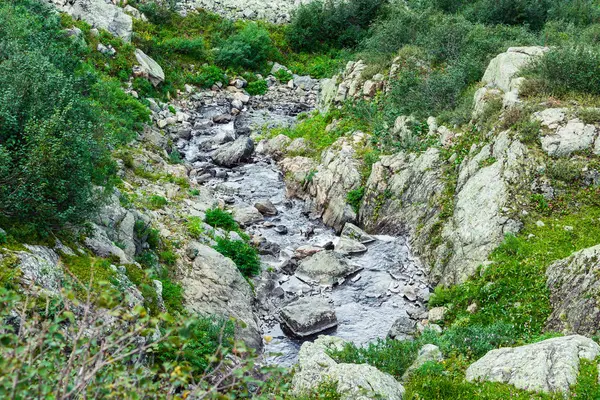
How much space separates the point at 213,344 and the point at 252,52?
105ft

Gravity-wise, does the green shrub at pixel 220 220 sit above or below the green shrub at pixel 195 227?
below

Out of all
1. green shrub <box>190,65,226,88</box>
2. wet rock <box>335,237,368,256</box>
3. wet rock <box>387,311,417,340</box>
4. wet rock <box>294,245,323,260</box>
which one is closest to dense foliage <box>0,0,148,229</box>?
wet rock <box>294,245,323,260</box>

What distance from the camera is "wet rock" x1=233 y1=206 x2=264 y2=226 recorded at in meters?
21.1

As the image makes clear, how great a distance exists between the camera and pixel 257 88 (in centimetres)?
3753

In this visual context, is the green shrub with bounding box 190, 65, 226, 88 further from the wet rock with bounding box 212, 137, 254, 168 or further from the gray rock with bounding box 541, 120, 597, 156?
the gray rock with bounding box 541, 120, 597, 156

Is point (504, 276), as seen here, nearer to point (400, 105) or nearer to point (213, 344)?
point (213, 344)

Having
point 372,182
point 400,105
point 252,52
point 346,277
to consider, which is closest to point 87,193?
point 346,277

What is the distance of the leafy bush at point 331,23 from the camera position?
137 feet

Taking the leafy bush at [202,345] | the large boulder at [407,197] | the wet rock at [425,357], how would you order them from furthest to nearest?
the large boulder at [407,197] < the leafy bush at [202,345] < the wet rock at [425,357]

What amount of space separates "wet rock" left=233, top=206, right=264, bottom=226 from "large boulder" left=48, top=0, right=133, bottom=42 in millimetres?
17372

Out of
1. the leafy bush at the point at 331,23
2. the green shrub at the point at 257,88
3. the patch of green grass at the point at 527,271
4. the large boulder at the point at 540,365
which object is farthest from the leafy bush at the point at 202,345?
the leafy bush at the point at 331,23

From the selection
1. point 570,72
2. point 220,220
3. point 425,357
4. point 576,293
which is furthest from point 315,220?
point 425,357

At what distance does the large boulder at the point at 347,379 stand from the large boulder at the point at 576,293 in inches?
187

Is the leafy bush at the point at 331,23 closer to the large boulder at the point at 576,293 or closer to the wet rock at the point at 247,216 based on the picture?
the wet rock at the point at 247,216
